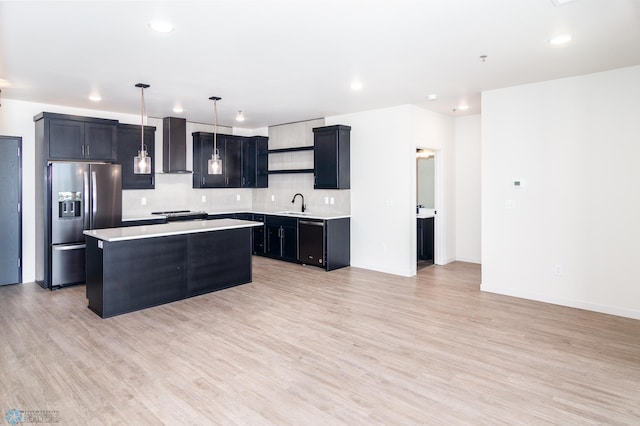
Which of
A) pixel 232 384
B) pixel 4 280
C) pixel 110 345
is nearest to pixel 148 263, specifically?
pixel 110 345

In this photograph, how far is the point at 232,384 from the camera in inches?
109

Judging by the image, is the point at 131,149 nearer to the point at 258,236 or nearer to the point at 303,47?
the point at 258,236

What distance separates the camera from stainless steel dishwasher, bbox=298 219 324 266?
21.1 ft

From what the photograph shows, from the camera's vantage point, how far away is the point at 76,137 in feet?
18.2

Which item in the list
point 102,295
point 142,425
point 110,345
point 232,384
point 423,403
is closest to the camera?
point 142,425

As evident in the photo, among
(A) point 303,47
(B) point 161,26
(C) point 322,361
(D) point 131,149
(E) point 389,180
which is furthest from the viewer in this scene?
(D) point 131,149

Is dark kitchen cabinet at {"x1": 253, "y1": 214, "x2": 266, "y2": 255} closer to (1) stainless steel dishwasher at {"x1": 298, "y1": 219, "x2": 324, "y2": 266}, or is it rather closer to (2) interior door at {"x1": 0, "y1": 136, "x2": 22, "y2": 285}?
(1) stainless steel dishwasher at {"x1": 298, "y1": 219, "x2": 324, "y2": 266}

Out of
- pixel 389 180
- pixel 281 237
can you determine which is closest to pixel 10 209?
pixel 281 237

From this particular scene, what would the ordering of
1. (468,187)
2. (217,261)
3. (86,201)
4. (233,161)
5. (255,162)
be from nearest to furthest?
1. (217,261)
2. (86,201)
3. (468,187)
4. (233,161)
5. (255,162)

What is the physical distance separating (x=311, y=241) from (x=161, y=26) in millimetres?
4246

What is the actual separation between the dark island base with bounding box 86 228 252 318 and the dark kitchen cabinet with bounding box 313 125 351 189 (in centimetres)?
187

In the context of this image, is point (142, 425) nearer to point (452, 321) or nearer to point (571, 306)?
point (452, 321)

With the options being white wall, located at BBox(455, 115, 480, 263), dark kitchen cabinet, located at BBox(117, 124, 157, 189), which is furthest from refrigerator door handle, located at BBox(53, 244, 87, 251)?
white wall, located at BBox(455, 115, 480, 263)

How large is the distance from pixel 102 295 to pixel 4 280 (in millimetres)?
2584
